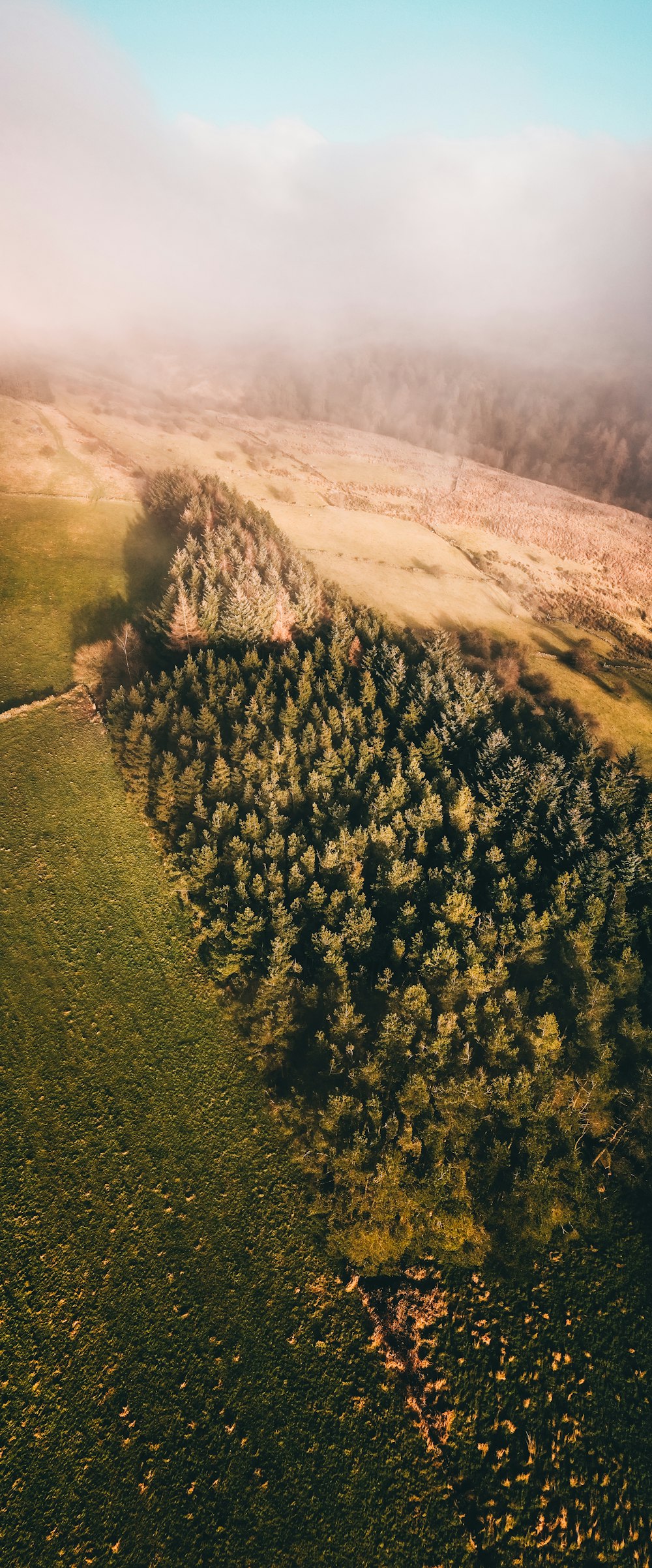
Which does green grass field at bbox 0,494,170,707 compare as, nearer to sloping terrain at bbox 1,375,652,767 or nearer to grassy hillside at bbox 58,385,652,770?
sloping terrain at bbox 1,375,652,767

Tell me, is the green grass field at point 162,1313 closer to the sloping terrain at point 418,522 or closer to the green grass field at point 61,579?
the green grass field at point 61,579

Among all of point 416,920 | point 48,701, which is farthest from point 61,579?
point 416,920

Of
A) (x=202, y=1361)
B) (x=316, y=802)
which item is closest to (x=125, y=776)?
(x=316, y=802)

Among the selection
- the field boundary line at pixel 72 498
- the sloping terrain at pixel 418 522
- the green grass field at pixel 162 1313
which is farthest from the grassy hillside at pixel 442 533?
the green grass field at pixel 162 1313

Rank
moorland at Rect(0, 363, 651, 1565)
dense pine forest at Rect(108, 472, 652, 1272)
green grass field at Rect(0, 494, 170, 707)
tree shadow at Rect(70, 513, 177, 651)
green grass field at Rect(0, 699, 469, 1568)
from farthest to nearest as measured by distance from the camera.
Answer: tree shadow at Rect(70, 513, 177, 651)
green grass field at Rect(0, 494, 170, 707)
dense pine forest at Rect(108, 472, 652, 1272)
moorland at Rect(0, 363, 651, 1565)
green grass field at Rect(0, 699, 469, 1568)

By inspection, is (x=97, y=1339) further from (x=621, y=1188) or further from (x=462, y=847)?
(x=462, y=847)

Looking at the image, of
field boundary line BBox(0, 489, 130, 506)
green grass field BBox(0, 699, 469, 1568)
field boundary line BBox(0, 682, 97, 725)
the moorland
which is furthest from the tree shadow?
green grass field BBox(0, 699, 469, 1568)
